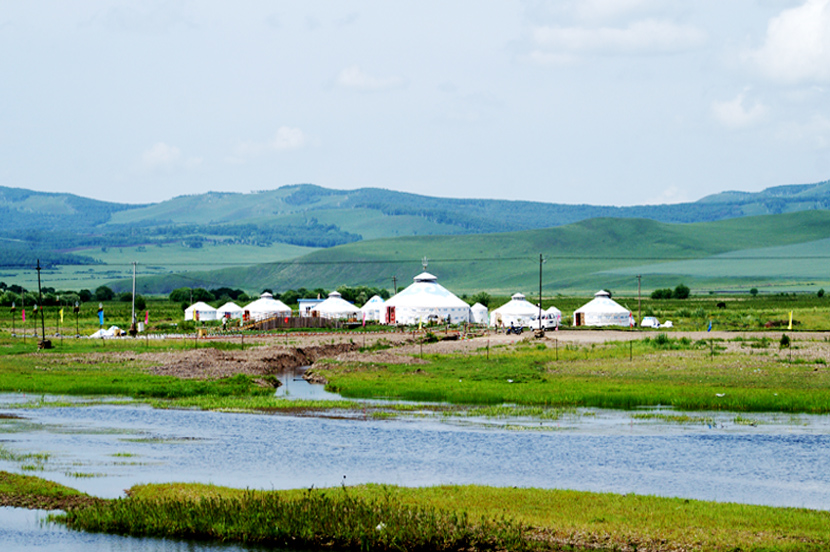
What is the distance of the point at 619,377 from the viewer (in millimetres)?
58438

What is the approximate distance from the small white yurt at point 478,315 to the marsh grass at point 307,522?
10223 cm

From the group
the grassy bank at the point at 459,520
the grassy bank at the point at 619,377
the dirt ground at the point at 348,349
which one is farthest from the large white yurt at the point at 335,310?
the grassy bank at the point at 459,520

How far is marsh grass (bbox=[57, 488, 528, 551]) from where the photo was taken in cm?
2436

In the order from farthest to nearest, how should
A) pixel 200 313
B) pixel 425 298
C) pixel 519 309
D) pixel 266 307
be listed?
pixel 200 313 → pixel 266 307 → pixel 519 309 → pixel 425 298

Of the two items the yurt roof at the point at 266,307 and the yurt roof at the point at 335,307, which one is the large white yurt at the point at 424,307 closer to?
the yurt roof at the point at 335,307

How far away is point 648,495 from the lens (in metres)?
28.3

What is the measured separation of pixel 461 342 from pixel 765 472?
5517 cm

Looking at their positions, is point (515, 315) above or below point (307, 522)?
above

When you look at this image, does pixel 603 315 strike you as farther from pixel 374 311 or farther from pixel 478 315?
pixel 374 311

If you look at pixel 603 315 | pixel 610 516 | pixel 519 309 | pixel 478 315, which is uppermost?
pixel 519 309

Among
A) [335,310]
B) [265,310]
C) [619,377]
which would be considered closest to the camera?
[619,377]

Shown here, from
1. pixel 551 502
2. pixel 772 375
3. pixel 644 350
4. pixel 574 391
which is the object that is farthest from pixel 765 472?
pixel 644 350

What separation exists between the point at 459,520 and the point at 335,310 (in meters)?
110

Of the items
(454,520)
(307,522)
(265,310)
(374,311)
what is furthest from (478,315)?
(454,520)
